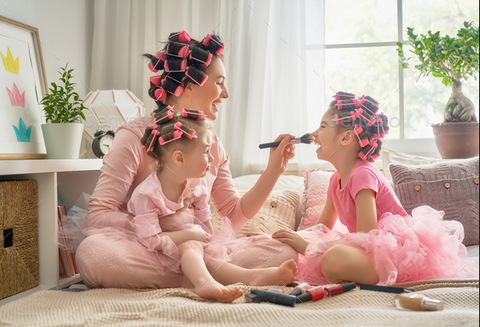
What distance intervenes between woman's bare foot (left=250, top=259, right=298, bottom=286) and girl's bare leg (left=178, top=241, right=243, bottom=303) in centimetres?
13

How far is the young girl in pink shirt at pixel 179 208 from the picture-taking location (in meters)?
1.10

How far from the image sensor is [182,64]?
140cm

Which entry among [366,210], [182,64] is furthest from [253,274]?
[182,64]

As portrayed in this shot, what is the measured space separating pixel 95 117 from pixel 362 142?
1.26m

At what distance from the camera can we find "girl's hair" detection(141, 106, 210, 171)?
1.23 m

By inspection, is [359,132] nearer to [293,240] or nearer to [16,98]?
[293,240]

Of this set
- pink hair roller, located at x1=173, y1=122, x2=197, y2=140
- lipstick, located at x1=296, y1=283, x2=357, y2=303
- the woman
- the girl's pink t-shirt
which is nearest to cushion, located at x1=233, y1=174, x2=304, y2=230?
the woman

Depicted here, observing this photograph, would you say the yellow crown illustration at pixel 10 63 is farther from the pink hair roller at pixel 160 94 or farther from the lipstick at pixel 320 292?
the lipstick at pixel 320 292

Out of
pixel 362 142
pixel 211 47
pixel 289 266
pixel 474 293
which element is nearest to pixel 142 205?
pixel 289 266

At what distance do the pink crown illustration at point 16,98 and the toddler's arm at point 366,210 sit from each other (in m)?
1.29

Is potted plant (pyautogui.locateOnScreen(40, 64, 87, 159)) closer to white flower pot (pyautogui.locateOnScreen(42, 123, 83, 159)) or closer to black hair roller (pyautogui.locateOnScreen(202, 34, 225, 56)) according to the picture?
white flower pot (pyautogui.locateOnScreen(42, 123, 83, 159))

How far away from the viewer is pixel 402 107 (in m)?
2.15

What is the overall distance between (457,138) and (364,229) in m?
0.87

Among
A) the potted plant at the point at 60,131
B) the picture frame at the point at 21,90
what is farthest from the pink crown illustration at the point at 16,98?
the potted plant at the point at 60,131
